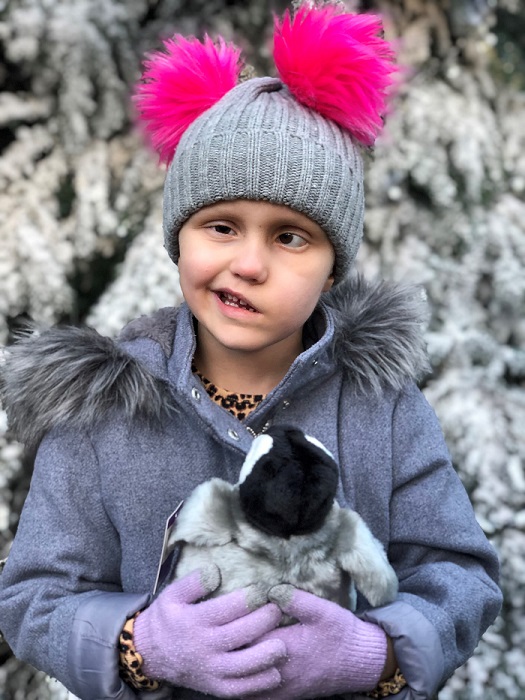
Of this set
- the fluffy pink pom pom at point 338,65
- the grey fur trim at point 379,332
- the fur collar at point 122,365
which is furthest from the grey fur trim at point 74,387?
the fluffy pink pom pom at point 338,65

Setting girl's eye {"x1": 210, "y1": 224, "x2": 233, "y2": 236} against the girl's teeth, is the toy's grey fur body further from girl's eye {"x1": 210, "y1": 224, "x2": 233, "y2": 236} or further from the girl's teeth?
girl's eye {"x1": 210, "y1": 224, "x2": 233, "y2": 236}

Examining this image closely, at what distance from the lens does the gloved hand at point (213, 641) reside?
1.13 meters

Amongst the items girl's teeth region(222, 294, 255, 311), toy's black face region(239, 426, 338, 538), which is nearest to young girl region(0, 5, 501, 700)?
girl's teeth region(222, 294, 255, 311)

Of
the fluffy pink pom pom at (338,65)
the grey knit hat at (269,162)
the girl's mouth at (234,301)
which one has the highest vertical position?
the fluffy pink pom pom at (338,65)

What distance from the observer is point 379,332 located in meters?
1.48

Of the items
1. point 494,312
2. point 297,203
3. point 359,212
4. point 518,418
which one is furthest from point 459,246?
point 297,203

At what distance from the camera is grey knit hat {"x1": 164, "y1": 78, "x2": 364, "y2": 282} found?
1.25m

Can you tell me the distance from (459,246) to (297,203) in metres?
1.42

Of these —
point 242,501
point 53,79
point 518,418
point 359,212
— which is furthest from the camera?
point 53,79

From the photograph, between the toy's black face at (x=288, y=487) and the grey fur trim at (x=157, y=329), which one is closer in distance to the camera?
the toy's black face at (x=288, y=487)

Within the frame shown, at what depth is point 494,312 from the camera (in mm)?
2475

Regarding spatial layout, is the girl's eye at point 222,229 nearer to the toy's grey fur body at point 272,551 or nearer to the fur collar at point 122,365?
the fur collar at point 122,365

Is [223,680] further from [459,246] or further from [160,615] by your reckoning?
[459,246]

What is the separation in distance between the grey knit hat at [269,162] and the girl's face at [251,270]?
3 cm
